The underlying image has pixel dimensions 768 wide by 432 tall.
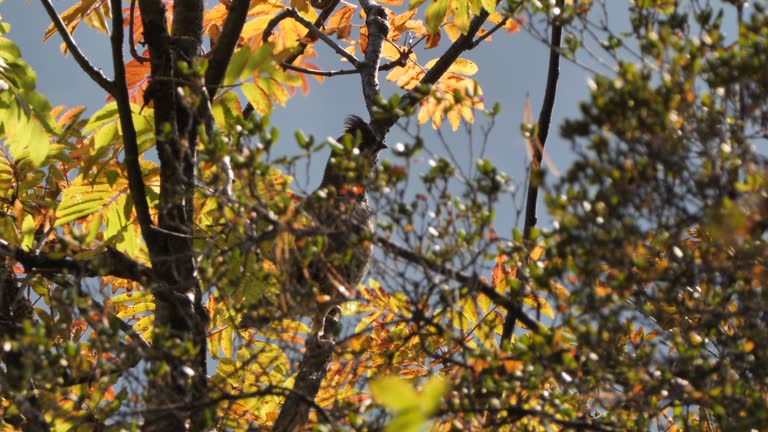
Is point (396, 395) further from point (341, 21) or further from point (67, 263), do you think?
point (341, 21)

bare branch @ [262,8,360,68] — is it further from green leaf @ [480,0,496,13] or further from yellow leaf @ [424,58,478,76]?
green leaf @ [480,0,496,13]

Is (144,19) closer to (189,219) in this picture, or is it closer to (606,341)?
(189,219)

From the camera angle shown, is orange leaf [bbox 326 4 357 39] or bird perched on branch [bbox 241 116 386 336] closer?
bird perched on branch [bbox 241 116 386 336]

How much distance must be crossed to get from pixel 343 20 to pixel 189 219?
3005mm

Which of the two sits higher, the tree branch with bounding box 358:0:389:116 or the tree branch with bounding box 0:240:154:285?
the tree branch with bounding box 358:0:389:116

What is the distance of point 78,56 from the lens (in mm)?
3641

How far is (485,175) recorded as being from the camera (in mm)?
2539

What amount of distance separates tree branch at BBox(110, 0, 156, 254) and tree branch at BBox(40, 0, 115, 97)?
0.10 metres

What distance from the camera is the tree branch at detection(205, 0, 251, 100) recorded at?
11.9 feet

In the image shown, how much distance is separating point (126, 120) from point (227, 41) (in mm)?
562

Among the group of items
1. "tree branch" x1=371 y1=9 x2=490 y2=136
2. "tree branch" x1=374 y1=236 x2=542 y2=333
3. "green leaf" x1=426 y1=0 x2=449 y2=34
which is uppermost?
"tree branch" x1=371 y1=9 x2=490 y2=136

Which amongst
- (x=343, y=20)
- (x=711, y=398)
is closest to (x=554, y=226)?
(x=711, y=398)

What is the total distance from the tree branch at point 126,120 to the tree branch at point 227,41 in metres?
0.41

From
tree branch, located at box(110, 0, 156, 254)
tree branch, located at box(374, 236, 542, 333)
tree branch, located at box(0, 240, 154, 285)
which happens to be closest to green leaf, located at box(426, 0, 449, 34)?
tree branch, located at box(110, 0, 156, 254)
